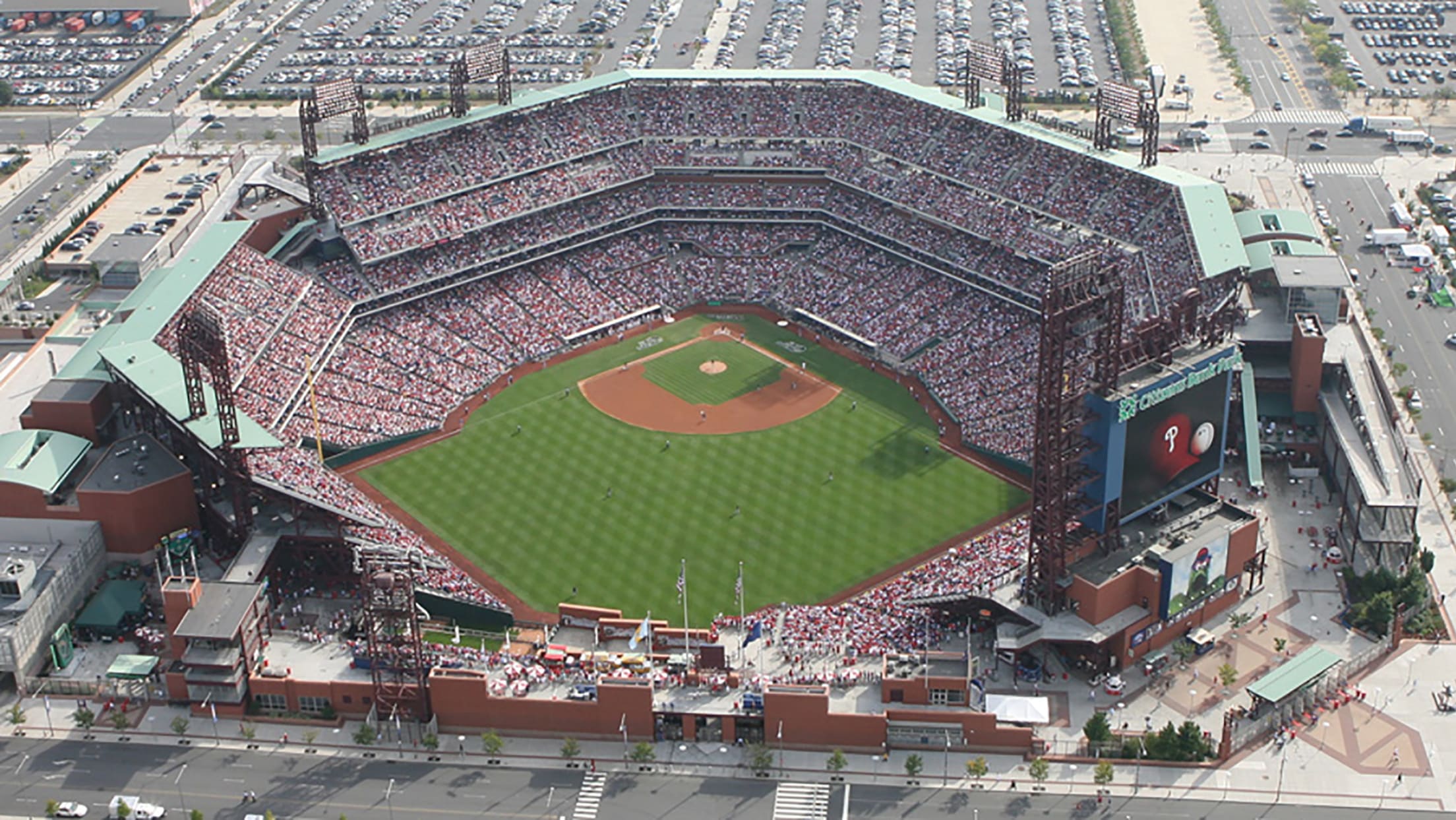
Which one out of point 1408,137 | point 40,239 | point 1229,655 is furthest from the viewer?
point 1408,137

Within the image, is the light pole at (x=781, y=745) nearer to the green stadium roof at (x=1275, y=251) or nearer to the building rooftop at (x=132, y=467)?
the building rooftop at (x=132, y=467)

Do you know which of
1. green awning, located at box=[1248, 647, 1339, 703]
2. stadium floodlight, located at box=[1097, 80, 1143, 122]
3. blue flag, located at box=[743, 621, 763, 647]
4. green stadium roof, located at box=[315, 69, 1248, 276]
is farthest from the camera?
stadium floodlight, located at box=[1097, 80, 1143, 122]

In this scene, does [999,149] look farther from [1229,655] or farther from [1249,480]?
[1229,655]

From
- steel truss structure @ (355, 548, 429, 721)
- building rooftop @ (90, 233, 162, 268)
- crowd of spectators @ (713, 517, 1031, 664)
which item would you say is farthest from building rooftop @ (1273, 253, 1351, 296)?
building rooftop @ (90, 233, 162, 268)

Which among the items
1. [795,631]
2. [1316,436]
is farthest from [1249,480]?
[795,631]

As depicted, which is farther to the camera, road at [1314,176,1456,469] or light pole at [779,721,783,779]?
road at [1314,176,1456,469]

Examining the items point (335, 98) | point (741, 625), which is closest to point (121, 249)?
point (335, 98)

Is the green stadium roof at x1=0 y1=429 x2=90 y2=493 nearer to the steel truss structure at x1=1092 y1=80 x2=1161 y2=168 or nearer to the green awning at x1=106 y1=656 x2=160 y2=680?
the green awning at x1=106 y1=656 x2=160 y2=680
